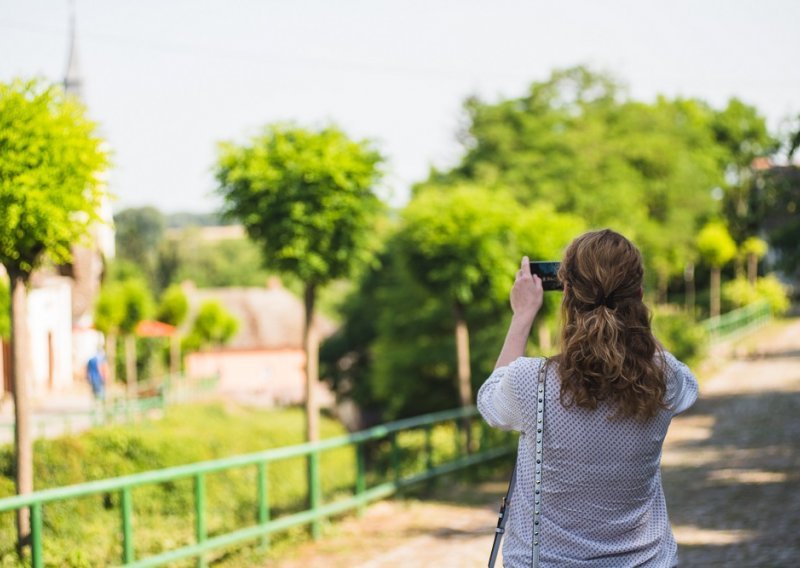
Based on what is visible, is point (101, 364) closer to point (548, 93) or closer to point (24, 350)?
point (548, 93)

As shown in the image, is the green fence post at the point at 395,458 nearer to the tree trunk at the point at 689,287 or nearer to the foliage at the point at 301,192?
the foliage at the point at 301,192

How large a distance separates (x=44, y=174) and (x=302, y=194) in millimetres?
4146

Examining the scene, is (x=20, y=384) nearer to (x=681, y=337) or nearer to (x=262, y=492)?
(x=262, y=492)

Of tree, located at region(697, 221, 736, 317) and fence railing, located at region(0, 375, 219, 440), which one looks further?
tree, located at region(697, 221, 736, 317)

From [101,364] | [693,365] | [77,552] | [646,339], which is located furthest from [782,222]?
[101,364]

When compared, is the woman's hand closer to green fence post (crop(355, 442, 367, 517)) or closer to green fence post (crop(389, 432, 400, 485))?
green fence post (crop(355, 442, 367, 517))

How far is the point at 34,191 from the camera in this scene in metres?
6.47

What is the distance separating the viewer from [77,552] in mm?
7184

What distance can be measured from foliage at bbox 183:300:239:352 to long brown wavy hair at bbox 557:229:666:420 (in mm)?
51827

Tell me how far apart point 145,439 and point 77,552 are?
1787 cm

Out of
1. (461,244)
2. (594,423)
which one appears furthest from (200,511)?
(461,244)

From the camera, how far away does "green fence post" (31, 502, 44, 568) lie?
6.05m

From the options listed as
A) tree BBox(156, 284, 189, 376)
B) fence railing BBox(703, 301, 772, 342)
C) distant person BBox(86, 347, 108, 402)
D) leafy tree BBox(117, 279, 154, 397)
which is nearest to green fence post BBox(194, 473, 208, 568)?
distant person BBox(86, 347, 108, 402)

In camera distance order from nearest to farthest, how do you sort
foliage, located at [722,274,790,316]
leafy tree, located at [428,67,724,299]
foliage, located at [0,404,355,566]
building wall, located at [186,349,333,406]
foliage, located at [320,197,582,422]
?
foliage, located at [0,404,355,566], foliage, located at [320,197,582,422], leafy tree, located at [428,67,724,299], foliage, located at [722,274,790,316], building wall, located at [186,349,333,406]
